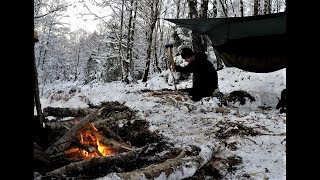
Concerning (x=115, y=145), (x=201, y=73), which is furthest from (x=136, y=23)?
(x=115, y=145)

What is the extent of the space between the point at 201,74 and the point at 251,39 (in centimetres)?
177

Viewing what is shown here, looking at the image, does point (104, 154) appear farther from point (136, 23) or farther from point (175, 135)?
point (136, 23)

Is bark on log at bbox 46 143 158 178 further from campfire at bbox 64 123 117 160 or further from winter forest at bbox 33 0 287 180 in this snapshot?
campfire at bbox 64 123 117 160

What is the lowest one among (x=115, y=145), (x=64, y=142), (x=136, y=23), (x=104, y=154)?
(x=104, y=154)

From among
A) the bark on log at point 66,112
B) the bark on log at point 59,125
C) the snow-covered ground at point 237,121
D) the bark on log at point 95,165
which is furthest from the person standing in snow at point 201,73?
the bark on log at point 95,165

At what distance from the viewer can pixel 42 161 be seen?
12.7 ft

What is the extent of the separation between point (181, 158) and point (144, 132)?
6.38 ft

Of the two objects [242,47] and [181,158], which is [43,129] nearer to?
[181,158]

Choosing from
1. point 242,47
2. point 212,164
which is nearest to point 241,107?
point 242,47

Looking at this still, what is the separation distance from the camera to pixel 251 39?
5.52 metres

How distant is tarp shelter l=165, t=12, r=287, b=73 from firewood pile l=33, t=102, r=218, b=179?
7.00ft

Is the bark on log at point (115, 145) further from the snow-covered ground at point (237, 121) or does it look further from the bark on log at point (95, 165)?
the snow-covered ground at point (237, 121)

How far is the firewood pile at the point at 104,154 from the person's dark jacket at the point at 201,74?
5.64 ft
